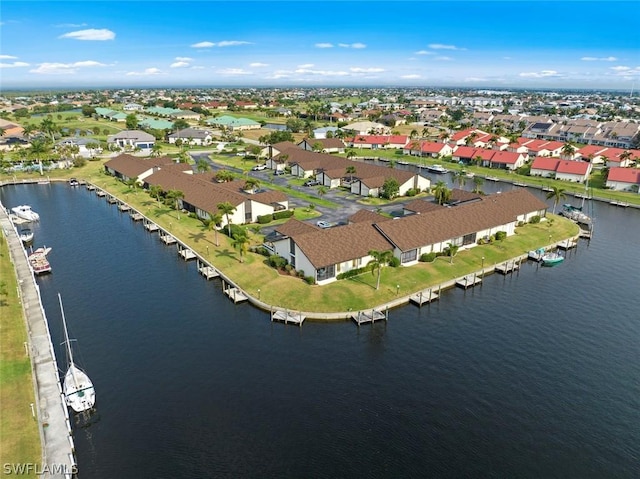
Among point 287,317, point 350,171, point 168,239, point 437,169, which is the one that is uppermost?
point 350,171

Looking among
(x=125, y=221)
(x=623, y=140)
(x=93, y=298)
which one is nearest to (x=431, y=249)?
(x=93, y=298)

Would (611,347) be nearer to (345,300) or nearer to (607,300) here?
(607,300)

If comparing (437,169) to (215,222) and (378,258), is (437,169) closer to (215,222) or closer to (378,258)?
(215,222)

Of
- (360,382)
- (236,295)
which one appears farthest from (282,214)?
(360,382)

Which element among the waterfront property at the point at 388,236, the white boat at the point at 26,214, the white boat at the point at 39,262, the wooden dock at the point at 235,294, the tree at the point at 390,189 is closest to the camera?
the wooden dock at the point at 235,294

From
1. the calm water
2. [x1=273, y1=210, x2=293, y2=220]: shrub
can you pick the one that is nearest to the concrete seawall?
the calm water

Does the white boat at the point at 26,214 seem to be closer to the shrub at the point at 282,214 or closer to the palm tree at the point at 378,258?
the shrub at the point at 282,214

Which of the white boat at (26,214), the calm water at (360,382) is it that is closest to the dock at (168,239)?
the calm water at (360,382)
